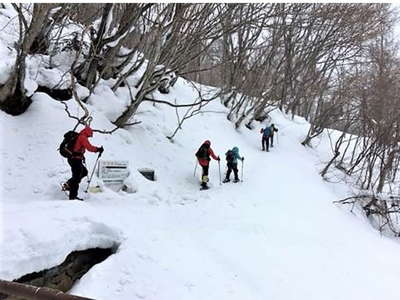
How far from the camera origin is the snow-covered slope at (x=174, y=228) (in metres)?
5.41

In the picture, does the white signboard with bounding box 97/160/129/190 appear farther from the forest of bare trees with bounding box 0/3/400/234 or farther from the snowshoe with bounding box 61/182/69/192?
the forest of bare trees with bounding box 0/3/400/234

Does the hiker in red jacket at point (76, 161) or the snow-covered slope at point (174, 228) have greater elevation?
the hiker in red jacket at point (76, 161)

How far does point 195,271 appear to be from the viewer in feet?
20.0

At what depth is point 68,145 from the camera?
7781 mm

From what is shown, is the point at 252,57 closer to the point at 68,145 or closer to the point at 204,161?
the point at 204,161

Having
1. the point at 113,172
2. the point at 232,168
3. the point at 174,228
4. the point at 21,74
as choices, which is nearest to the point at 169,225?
the point at 174,228

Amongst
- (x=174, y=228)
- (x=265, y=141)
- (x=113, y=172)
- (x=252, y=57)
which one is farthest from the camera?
(x=252, y=57)

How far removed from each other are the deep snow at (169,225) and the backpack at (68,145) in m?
1.01

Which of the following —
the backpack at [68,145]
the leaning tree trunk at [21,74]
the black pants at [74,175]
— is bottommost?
the black pants at [74,175]

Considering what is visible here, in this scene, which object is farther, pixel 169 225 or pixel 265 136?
pixel 265 136

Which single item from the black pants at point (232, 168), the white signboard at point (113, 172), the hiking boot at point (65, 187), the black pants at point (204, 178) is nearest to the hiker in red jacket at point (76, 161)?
the hiking boot at point (65, 187)

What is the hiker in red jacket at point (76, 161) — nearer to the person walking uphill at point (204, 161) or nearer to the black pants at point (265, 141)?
the person walking uphill at point (204, 161)

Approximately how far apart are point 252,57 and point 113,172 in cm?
1459

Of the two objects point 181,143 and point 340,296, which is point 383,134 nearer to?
point 181,143
